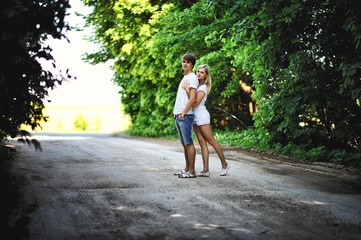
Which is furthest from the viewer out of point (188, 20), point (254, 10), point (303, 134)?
point (188, 20)

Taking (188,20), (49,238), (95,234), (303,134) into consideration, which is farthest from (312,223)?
(188,20)

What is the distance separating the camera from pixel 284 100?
10.5m

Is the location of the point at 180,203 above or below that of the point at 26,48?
below

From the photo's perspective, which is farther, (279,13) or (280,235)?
(279,13)

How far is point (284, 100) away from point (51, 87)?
270 inches

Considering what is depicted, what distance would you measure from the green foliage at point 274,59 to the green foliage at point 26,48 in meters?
5.10

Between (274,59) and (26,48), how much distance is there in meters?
6.36

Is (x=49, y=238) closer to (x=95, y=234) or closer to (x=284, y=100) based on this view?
(x=95, y=234)

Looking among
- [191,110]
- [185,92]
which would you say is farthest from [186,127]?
[185,92]

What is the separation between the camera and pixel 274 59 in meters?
9.79

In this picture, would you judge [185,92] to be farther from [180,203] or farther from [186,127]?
[180,203]

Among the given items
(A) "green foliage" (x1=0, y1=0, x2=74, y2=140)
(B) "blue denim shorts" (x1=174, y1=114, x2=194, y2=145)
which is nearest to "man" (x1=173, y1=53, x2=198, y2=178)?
(B) "blue denim shorts" (x1=174, y1=114, x2=194, y2=145)

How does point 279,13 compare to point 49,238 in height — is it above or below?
above

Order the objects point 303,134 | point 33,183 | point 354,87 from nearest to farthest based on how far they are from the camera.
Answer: point 33,183 < point 354,87 < point 303,134
